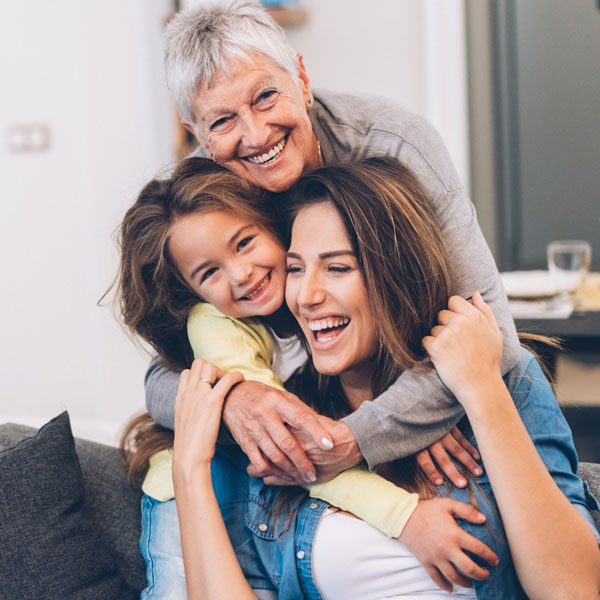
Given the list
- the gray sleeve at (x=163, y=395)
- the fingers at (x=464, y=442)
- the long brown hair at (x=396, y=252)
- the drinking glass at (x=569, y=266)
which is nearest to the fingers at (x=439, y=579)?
the fingers at (x=464, y=442)

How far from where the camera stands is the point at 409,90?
3367 millimetres

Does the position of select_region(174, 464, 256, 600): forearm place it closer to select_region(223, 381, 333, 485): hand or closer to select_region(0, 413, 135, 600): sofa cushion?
select_region(223, 381, 333, 485): hand

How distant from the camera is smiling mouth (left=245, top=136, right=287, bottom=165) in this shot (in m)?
1.48

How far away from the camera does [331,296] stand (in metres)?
1.34

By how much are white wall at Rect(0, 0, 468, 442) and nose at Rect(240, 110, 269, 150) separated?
190cm

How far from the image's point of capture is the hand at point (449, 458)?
1297mm

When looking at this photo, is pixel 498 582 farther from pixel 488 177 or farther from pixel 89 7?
pixel 89 7

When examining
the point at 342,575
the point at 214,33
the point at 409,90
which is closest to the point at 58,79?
the point at 409,90

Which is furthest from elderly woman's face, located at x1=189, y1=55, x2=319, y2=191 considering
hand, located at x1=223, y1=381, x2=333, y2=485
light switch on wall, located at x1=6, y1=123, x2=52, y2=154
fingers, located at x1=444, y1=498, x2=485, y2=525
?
light switch on wall, located at x1=6, y1=123, x2=52, y2=154

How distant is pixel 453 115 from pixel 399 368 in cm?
217

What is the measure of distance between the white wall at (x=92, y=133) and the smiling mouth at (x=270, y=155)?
6.11 ft

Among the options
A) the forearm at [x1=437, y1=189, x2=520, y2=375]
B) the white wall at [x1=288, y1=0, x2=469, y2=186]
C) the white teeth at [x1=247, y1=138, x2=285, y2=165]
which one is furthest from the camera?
the white wall at [x1=288, y1=0, x2=469, y2=186]

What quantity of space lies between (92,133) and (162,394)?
226 centimetres

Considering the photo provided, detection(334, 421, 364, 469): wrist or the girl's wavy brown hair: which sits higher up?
the girl's wavy brown hair
